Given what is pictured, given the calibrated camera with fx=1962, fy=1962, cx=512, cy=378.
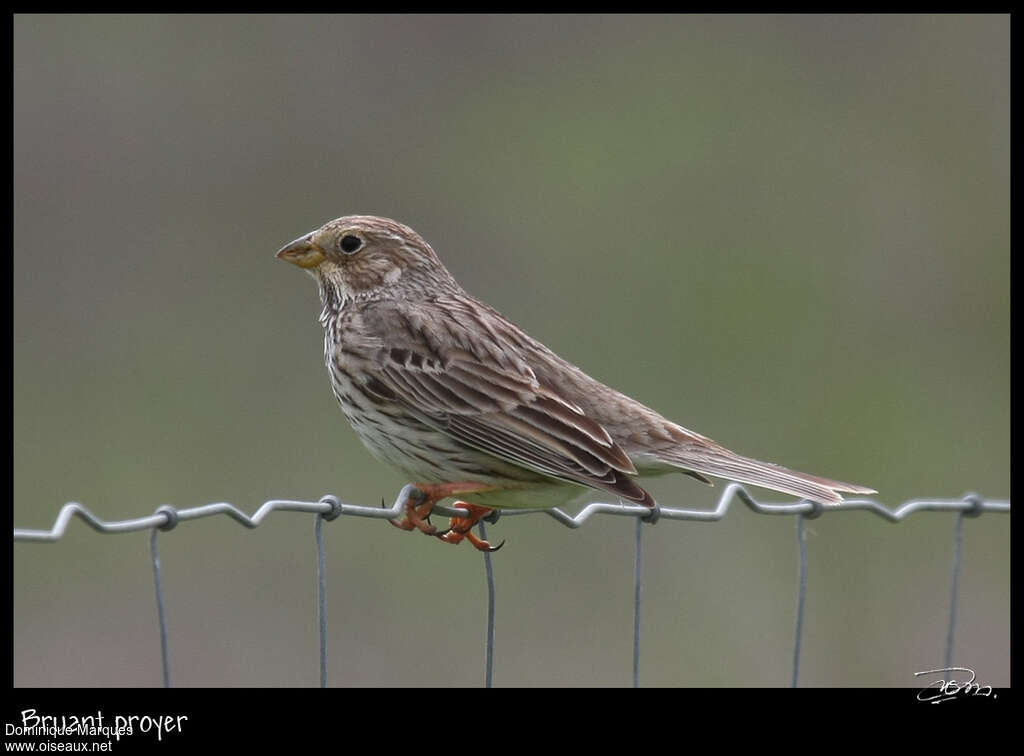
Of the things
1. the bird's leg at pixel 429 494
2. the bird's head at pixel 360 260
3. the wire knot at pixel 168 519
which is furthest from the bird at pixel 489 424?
the wire knot at pixel 168 519

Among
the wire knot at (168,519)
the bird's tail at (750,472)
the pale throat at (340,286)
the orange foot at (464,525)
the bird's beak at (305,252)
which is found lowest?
the orange foot at (464,525)

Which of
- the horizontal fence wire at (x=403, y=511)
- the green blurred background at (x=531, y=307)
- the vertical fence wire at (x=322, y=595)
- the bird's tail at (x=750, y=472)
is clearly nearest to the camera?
the horizontal fence wire at (x=403, y=511)

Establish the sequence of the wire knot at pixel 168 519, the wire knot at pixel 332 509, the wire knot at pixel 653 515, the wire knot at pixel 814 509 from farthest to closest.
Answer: the wire knot at pixel 814 509 → the wire knot at pixel 653 515 → the wire knot at pixel 332 509 → the wire knot at pixel 168 519

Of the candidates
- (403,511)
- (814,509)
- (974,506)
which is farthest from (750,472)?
(403,511)

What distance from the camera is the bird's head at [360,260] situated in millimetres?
7156

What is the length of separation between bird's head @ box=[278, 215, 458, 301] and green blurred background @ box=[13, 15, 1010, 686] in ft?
8.41

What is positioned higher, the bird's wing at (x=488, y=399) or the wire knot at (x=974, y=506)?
the bird's wing at (x=488, y=399)

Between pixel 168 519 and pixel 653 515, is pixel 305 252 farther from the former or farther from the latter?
pixel 168 519

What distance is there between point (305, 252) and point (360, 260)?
0.67ft

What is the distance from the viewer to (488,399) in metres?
6.40

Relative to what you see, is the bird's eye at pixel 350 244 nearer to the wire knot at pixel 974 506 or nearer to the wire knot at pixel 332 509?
the wire knot at pixel 332 509

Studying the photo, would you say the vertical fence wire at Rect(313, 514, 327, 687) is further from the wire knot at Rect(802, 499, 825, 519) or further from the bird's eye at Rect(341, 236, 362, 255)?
the bird's eye at Rect(341, 236, 362, 255)

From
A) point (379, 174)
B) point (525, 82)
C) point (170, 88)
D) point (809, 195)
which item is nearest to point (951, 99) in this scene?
point (809, 195)

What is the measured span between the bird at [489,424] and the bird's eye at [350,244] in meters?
0.25
